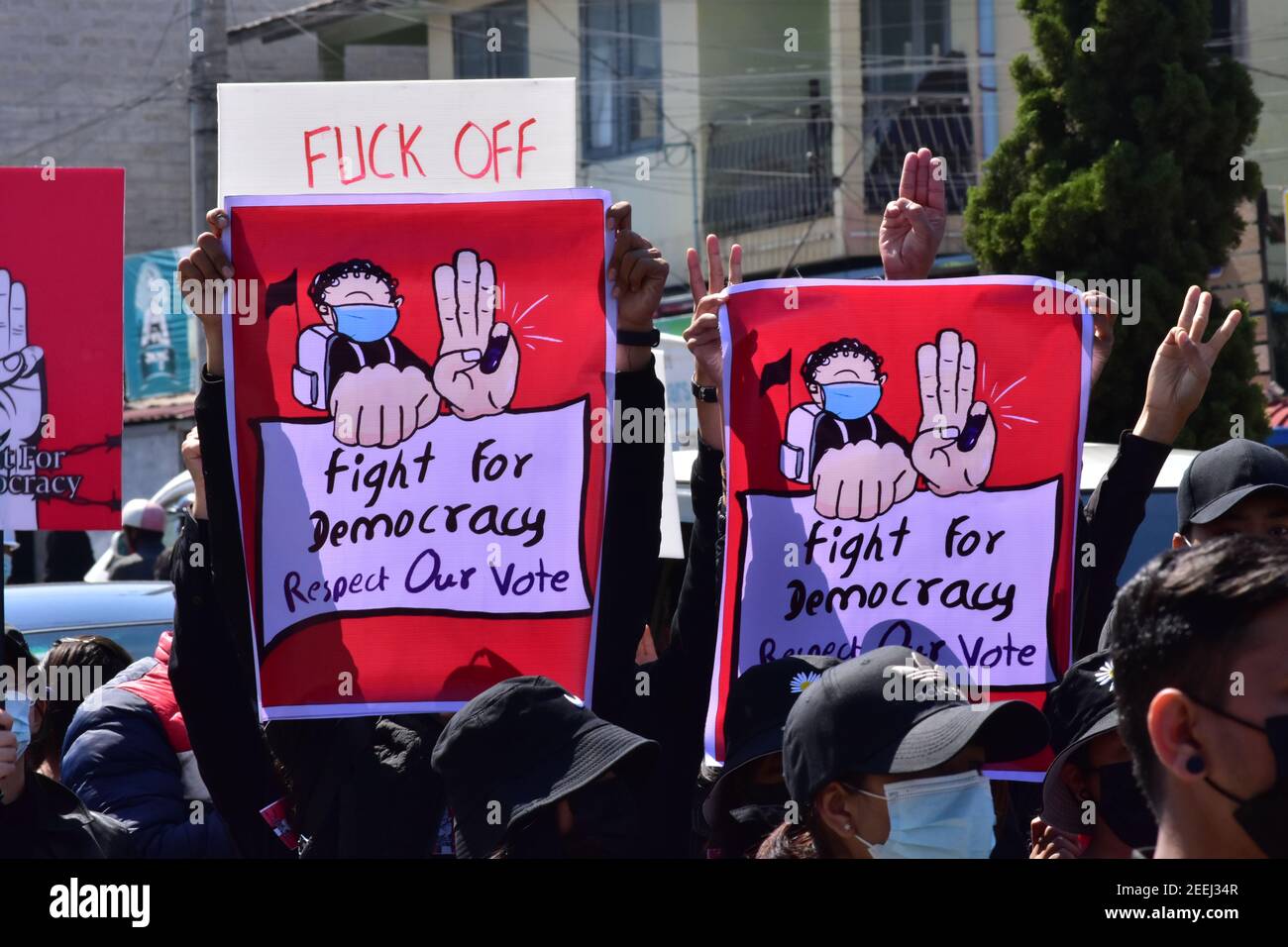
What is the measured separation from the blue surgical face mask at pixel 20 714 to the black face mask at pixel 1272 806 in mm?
2113

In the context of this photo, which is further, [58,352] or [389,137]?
[389,137]

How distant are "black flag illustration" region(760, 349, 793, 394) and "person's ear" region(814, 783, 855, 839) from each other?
115cm

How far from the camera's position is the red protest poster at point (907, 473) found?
137 inches

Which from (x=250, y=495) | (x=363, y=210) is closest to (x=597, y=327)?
(x=363, y=210)

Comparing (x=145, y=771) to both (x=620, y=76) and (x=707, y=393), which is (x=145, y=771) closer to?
(x=707, y=393)

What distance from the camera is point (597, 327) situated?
3539 millimetres

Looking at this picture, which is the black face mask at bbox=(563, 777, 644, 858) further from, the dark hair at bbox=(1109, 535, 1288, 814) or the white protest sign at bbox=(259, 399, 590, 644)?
the dark hair at bbox=(1109, 535, 1288, 814)

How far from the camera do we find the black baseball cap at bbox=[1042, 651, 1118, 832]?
303cm

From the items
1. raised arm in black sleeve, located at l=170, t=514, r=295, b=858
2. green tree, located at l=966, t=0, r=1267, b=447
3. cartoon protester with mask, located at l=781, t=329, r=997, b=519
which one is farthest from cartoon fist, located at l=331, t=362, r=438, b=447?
green tree, located at l=966, t=0, r=1267, b=447

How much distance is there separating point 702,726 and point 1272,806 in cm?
174

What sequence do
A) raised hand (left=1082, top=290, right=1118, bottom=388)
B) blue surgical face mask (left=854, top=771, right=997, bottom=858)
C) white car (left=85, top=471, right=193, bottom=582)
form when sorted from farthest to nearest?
white car (left=85, top=471, right=193, bottom=582)
raised hand (left=1082, top=290, right=1118, bottom=388)
blue surgical face mask (left=854, top=771, right=997, bottom=858)

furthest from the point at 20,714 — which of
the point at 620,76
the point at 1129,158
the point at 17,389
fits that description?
the point at 620,76

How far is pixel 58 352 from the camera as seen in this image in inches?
140
